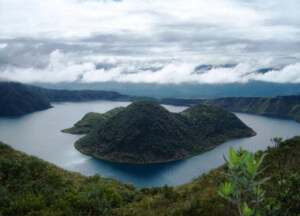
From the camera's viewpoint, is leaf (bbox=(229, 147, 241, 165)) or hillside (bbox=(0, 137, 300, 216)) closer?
leaf (bbox=(229, 147, 241, 165))

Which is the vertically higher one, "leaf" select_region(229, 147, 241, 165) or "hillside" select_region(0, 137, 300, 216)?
"leaf" select_region(229, 147, 241, 165)

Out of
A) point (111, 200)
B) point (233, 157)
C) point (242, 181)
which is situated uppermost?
point (233, 157)

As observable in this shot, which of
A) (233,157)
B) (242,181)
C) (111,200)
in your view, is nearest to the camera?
(233,157)

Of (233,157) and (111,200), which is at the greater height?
(233,157)

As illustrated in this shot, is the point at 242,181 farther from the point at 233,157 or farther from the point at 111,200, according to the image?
the point at 111,200

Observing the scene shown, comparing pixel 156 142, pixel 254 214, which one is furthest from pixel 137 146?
pixel 254 214

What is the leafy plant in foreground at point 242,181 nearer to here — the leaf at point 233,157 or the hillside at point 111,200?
the leaf at point 233,157

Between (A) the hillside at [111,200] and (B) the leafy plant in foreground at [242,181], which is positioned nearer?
(B) the leafy plant in foreground at [242,181]

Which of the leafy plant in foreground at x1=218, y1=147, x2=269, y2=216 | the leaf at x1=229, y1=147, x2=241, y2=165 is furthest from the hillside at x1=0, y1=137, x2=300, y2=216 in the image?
the leaf at x1=229, y1=147, x2=241, y2=165

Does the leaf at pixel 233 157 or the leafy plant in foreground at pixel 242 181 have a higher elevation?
the leaf at pixel 233 157

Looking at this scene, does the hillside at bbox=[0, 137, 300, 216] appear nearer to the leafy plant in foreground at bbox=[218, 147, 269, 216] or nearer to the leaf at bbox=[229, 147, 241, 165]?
the leafy plant in foreground at bbox=[218, 147, 269, 216]

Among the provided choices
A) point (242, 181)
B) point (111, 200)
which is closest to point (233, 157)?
point (242, 181)

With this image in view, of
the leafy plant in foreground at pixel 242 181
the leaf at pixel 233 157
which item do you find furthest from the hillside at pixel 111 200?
the leaf at pixel 233 157
